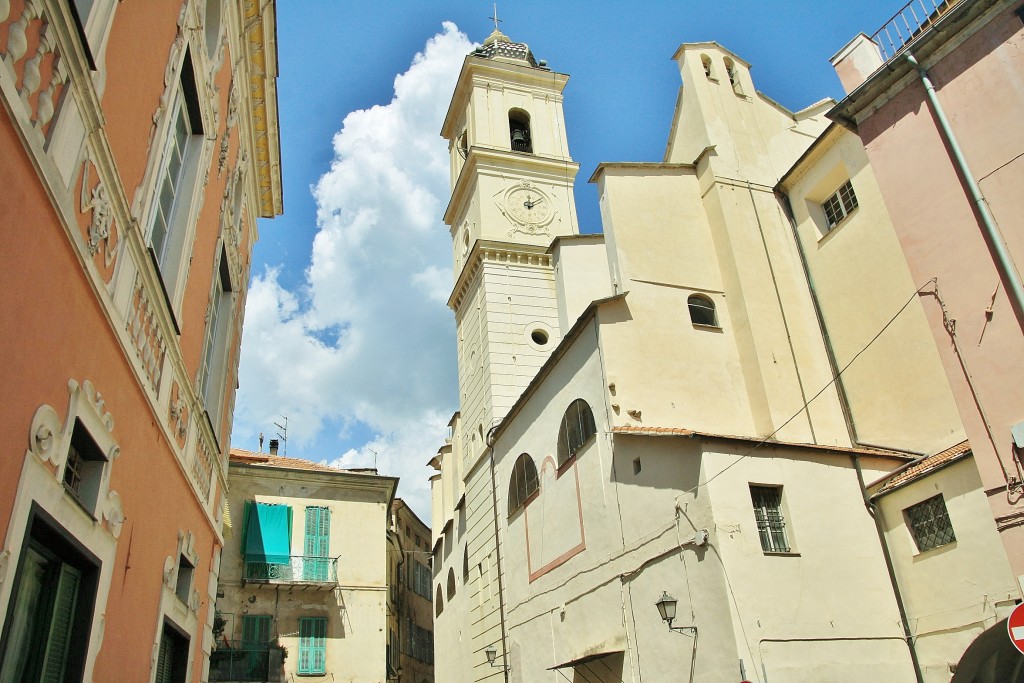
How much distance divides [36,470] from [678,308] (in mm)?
12499

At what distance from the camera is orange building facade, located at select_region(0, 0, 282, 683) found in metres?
3.67

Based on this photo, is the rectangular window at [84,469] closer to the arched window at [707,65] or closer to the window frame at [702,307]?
the window frame at [702,307]

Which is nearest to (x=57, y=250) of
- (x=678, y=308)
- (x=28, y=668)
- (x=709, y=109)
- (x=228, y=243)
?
(x=28, y=668)

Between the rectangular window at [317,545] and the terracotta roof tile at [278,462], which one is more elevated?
the terracotta roof tile at [278,462]

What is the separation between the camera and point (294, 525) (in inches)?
944

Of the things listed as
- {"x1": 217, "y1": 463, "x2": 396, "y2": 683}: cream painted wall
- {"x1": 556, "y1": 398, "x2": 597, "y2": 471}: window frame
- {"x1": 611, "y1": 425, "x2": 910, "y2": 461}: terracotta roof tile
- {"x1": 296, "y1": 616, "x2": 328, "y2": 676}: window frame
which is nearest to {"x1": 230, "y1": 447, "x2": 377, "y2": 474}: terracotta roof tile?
{"x1": 217, "y1": 463, "x2": 396, "y2": 683}: cream painted wall

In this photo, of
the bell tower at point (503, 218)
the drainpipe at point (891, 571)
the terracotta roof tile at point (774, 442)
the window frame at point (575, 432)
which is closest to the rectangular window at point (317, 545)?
the bell tower at point (503, 218)

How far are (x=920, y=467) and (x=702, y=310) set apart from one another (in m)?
5.31

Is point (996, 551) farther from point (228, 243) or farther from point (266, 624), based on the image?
point (266, 624)

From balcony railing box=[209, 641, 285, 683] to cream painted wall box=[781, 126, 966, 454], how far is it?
1690 centimetres

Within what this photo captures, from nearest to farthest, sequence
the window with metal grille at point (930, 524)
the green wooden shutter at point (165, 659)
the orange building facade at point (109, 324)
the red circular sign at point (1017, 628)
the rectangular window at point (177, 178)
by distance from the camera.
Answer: the orange building facade at point (109, 324) < the red circular sign at point (1017, 628) < the rectangular window at point (177, 178) < the green wooden shutter at point (165, 659) < the window with metal grille at point (930, 524)

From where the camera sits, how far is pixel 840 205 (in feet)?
49.8

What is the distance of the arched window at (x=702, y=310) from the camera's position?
15156 mm

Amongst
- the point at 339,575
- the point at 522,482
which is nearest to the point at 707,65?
the point at 522,482
